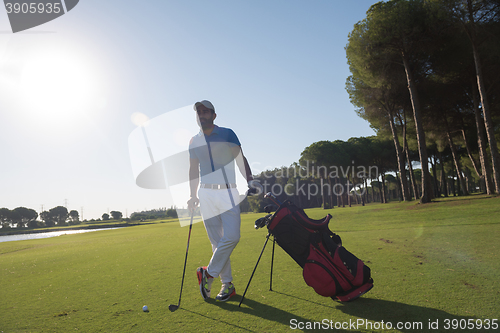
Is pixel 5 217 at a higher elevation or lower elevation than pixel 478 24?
lower

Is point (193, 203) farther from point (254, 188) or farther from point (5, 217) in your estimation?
point (5, 217)

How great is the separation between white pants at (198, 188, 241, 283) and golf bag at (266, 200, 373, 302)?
0.58 m

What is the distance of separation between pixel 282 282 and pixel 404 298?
Answer: 1614mm

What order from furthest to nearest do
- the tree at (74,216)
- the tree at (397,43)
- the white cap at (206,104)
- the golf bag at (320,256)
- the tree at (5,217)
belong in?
A: the tree at (74,216), the tree at (5,217), the tree at (397,43), the white cap at (206,104), the golf bag at (320,256)

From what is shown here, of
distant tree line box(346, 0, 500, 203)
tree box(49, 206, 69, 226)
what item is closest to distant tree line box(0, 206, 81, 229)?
tree box(49, 206, 69, 226)

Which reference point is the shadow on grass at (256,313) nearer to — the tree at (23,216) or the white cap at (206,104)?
the white cap at (206,104)

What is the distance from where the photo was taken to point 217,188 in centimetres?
380

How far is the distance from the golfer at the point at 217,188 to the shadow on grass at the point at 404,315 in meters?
1.50

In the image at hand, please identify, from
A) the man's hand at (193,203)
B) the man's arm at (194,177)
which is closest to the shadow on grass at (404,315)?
the man's hand at (193,203)

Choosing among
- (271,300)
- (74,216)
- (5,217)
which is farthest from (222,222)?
(74,216)

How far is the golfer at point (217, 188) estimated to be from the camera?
3.60m

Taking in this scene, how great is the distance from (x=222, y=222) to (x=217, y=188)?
1.58ft

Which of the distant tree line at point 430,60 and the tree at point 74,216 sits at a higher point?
the distant tree line at point 430,60

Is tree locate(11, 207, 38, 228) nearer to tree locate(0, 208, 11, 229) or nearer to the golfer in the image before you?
tree locate(0, 208, 11, 229)
